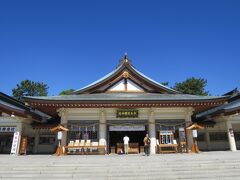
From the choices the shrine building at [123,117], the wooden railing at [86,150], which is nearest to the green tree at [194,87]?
the shrine building at [123,117]

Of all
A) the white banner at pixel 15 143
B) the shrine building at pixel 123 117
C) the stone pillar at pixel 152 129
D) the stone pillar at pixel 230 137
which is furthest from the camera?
the stone pillar at pixel 230 137

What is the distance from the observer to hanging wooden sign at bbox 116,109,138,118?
59.8ft

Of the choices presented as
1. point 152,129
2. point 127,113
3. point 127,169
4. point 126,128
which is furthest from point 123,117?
point 127,169

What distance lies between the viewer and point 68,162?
10984 millimetres

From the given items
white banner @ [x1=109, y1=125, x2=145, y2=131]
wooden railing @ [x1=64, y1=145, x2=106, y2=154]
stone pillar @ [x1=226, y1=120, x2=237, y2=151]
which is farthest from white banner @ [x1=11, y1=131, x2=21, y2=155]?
stone pillar @ [x1=226, y1=120, x2=237, y2=151]

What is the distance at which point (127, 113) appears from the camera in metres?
18.3

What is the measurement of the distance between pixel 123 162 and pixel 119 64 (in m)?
12.6

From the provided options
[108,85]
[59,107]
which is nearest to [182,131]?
[108,85]

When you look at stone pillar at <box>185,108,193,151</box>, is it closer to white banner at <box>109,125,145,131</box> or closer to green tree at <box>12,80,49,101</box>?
white banner at <box>109,125,145,131</box>

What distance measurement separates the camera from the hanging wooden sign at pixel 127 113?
18234 mm

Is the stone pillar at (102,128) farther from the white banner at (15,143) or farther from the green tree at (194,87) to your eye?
the green tree at (194,87)

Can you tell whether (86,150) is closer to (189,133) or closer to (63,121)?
(63,121)

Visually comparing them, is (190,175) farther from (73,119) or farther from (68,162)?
(73,119)

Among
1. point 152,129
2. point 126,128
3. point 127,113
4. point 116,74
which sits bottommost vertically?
point 152,129
